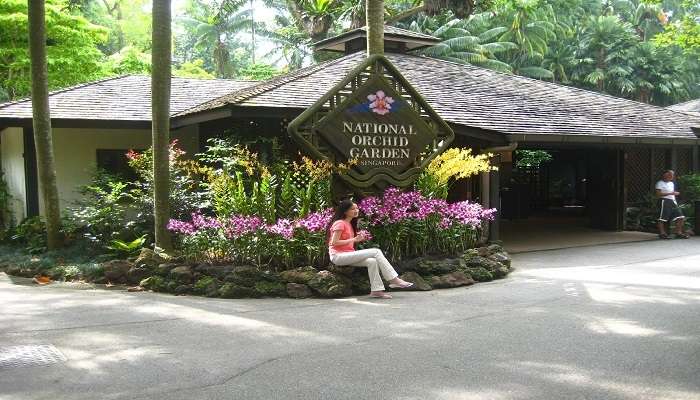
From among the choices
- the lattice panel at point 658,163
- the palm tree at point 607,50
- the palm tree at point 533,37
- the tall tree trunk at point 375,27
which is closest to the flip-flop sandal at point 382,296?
the tall tree trunk at point 375,27

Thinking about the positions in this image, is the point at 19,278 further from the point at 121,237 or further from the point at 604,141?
the point at 604,141

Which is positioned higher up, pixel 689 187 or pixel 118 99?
pixel 118 99

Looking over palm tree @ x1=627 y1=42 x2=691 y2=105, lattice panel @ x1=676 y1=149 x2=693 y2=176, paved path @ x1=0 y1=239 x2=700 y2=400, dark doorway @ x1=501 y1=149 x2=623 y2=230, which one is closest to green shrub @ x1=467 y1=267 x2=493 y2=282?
paved path @ x1=0 y1=239 x2=700 y2=400

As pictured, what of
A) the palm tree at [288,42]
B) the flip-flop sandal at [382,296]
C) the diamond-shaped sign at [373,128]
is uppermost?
the palm tree at [288,42]

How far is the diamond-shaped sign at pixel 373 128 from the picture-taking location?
9656 millimetres

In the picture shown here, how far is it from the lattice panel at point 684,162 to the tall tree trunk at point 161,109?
1433 cm

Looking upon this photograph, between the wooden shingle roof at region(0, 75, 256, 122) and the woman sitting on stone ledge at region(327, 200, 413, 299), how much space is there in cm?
694

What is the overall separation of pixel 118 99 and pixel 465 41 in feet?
69.7

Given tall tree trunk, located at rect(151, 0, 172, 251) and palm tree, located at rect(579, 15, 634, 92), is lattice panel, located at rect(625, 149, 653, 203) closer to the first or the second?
tall tree trunk, located at rect(151, 0, 172, 251)

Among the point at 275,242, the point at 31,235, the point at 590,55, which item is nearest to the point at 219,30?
the point at 590,55

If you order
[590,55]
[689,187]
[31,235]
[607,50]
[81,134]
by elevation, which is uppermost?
[607,50]

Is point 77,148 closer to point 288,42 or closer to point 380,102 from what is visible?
point 380,102

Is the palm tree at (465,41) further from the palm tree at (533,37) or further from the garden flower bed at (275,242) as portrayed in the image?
the garden flower bed at (275,242)

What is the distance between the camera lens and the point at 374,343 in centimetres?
609
